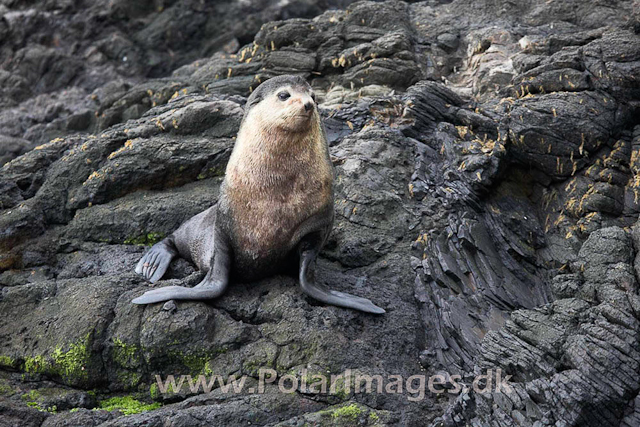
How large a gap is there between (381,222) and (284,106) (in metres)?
1.94

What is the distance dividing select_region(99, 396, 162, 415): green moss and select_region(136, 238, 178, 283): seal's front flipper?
3.98ft

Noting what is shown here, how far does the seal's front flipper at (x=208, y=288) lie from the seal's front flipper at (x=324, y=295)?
66 cm

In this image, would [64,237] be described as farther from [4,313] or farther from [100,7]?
[100,7]

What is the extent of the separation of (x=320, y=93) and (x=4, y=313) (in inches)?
198

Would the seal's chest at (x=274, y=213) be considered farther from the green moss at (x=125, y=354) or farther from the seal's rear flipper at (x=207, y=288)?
the green moss at (x=125, y=354)

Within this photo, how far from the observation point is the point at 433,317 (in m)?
6.32

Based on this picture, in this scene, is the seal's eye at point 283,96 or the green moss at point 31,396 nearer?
the green moss at point 31,396

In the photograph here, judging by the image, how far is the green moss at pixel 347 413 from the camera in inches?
196

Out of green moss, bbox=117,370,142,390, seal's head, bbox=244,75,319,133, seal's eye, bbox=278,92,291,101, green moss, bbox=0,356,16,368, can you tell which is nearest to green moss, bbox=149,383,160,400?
green moss, bbox=117,370,142,390

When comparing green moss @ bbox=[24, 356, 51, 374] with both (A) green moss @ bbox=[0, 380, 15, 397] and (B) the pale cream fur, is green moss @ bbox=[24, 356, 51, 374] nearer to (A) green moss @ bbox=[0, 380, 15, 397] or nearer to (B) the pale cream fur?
(A) green moss @ bbox=[0, 380, 15, 397]

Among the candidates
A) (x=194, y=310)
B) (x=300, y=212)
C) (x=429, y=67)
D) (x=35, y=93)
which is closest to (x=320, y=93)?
(x=429, y=67)

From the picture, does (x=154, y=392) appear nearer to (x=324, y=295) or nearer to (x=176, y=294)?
(x=176, y=294)

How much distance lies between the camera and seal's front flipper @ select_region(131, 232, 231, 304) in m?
5.86

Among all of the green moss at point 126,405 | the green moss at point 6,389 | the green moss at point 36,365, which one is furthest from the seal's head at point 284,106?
the green moss at point 6,389
